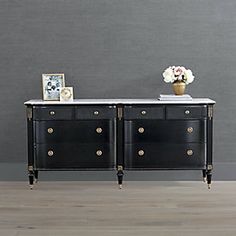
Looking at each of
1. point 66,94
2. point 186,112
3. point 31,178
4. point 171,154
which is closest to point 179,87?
point 186,112

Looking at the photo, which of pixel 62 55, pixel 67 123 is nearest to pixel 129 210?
pixel 67 123

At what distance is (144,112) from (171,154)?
1.44 ft

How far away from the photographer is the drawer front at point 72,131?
4.92m

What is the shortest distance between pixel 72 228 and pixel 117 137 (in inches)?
53.5

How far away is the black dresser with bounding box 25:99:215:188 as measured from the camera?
16.1 ft

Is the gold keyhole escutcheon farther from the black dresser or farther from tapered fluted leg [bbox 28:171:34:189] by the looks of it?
tapered fluted leg [bbox 28:171:34:189]

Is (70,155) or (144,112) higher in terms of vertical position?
(144,112)

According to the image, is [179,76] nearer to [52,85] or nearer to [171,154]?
[171,154]

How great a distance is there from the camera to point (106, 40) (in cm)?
532

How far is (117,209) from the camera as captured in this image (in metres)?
4.25

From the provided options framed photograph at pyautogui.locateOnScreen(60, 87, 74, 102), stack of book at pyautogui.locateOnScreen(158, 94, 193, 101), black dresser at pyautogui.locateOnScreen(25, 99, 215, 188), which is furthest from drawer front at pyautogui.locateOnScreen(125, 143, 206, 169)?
framed photograph at pyautogui.locateOnScreen(60, 87, 74, 102)

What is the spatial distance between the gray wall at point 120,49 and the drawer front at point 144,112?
461 mm

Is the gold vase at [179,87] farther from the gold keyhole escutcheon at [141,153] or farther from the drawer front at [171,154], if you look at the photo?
the gold keyhole escutcheon at [141,153]

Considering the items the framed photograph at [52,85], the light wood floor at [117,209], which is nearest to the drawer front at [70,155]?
the light wood floor at [117,209]
